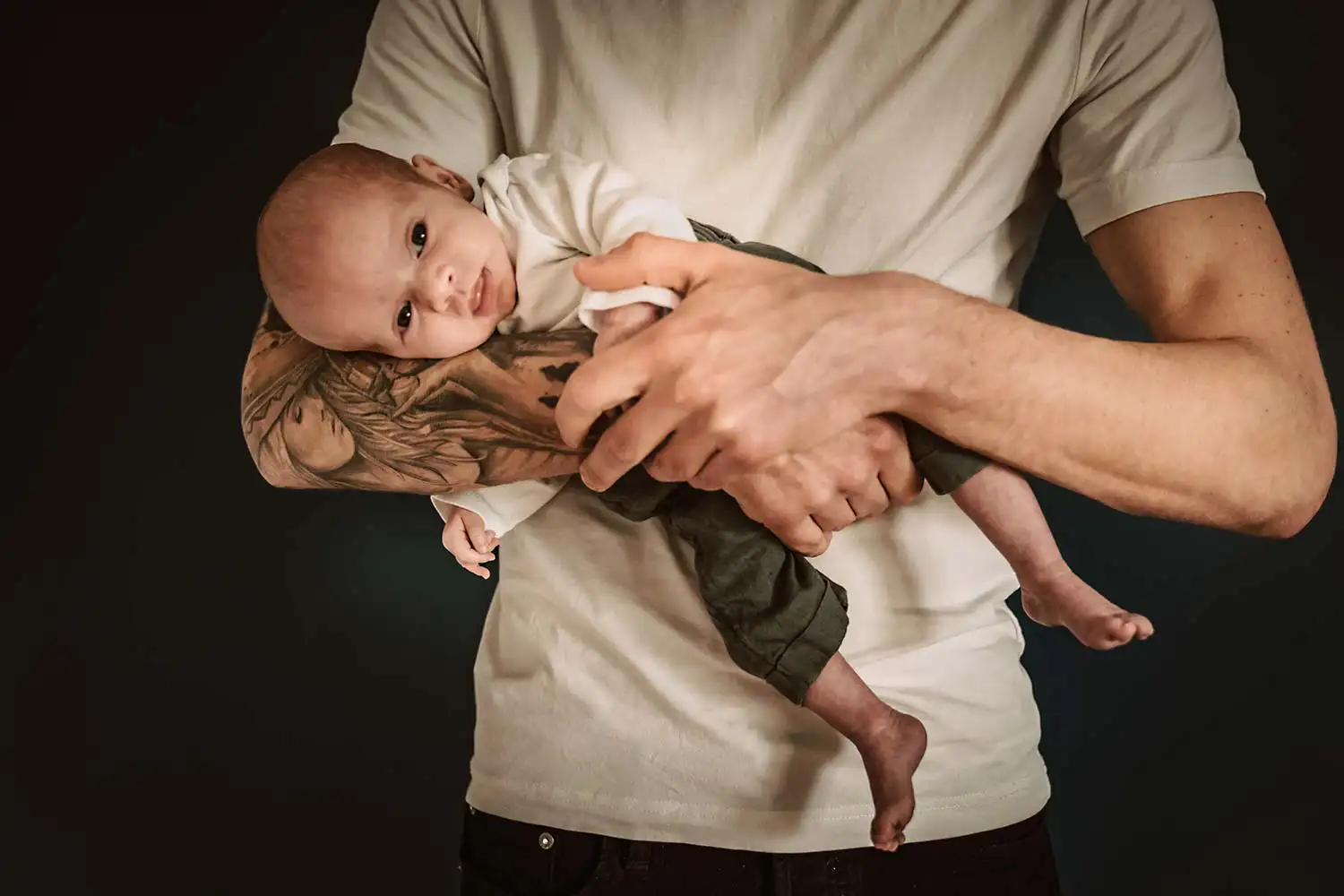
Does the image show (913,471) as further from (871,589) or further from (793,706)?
(793,706)

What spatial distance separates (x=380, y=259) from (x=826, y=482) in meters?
0.45

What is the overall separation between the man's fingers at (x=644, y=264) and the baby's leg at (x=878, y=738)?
0.39m

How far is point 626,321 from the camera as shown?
0.92m

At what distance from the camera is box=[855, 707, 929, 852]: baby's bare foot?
0.98 m

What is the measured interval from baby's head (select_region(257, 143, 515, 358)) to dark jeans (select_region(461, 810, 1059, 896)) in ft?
1.74

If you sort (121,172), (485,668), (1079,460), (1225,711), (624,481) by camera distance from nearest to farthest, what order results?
1. (1079,460)
2. (624,481)
3. (485,668)
4. (1225,711)
5. (121,172)

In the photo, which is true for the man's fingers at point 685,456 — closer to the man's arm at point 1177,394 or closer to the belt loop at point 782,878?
the man's arm at point 1177,394

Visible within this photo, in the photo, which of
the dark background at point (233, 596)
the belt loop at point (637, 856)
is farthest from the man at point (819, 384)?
the dark background at point (233, 596)

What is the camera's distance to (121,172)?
1.59 meters

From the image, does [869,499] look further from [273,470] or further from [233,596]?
[233,596]

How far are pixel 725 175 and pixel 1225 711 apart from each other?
0.97 metres

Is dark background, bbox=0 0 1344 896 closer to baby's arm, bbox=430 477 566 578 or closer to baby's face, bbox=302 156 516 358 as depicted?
baby's arm, bbox=430 477 566 578

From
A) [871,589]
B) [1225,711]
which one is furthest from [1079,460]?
[1225,711]

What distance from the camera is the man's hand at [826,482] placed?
928 mm
